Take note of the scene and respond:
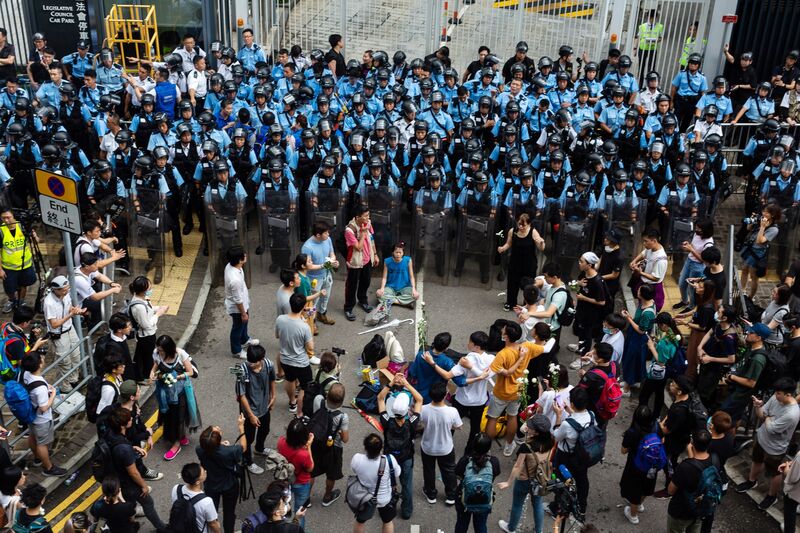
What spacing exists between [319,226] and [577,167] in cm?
496

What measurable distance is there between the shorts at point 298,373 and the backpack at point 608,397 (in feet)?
10.3

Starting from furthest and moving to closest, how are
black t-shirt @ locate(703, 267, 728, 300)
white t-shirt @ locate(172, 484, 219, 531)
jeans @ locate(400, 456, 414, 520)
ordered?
black t-shirt @ locate(703, 267, 728, 300) → jeans @ locate(400, 456, 414, 520) → white t-shirt @ locate(172, 484, 219, 531)

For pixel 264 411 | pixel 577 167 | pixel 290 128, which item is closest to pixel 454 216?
pixel 577 167

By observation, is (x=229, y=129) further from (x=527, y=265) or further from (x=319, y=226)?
(x=527, y=265)

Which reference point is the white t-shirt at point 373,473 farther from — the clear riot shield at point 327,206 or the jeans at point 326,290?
the clear riot shield at point 327,206

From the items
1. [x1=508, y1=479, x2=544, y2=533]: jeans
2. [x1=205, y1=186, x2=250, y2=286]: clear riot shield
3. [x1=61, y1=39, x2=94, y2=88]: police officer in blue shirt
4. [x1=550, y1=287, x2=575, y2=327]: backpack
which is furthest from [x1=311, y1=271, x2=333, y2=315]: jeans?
[x1=61, y1=39, x2=94, y2=88]: police officer in blue shirt

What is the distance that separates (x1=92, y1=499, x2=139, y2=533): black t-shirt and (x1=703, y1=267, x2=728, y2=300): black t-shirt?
7212 mm

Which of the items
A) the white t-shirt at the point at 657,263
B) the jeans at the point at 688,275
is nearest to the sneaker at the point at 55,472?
the white t-shirt at the point at 657,263

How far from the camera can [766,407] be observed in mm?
8938

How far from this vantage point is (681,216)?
13.0 m

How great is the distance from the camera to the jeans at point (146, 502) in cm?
825

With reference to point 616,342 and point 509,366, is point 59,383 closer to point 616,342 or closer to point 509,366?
point 509,366

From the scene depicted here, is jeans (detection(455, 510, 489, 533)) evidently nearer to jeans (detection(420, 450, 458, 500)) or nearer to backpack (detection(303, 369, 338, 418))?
jeans (detection(420, 450, 458, 500))

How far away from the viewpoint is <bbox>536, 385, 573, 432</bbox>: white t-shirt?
28.6 ft
